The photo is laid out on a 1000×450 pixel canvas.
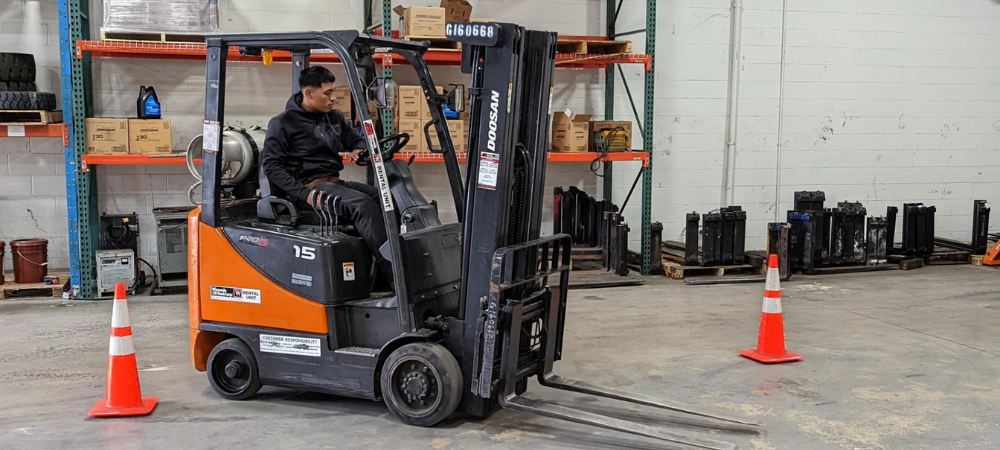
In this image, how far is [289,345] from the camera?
17.4ft

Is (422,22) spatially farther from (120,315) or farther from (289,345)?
(120,315)

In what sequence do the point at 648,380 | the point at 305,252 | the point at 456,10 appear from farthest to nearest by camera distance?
the point at 456,10, the point at 648,380, the point at 305,252

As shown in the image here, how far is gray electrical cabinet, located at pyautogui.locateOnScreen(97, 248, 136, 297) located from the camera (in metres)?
8.92

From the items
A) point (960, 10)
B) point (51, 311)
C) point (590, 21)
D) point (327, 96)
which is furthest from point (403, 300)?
point (960, 10)

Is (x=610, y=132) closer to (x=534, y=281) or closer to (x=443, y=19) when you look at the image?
(x=443, y=19)

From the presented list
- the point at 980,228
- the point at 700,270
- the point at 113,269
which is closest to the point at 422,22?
the point at 113,269

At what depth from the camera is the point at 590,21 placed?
1091cm

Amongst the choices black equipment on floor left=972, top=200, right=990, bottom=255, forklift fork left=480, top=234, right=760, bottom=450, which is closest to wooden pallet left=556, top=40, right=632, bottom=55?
forklift fork left=480, top=234, right=760, bottom=450

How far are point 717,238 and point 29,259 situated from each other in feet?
23.4

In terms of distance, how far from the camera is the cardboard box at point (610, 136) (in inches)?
392

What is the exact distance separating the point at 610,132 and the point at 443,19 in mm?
2192

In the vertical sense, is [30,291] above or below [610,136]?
below

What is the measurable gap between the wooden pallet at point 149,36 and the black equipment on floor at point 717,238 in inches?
216

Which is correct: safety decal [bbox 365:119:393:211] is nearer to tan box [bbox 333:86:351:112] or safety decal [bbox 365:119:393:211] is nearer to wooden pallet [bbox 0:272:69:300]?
tan box [bbox 333:86:351:112]
